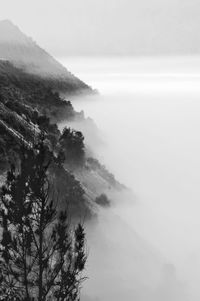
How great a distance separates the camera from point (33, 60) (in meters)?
118

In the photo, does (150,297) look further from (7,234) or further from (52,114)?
(52,114)

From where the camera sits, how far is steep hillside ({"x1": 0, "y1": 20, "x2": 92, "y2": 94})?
363 ft

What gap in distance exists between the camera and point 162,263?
2025 inches

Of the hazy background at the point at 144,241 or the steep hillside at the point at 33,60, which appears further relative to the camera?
the steep hillside at the point at 33,60

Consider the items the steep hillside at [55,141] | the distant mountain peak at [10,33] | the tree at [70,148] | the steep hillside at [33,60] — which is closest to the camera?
the steep hillside at [55,141]

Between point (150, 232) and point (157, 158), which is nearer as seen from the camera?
point (150, 232)

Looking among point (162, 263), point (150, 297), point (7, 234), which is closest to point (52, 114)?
point (162, 263)

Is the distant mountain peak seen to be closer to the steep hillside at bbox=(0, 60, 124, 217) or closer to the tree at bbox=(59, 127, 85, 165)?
the steep hillside at bbox=(0, 60, 124, 217)

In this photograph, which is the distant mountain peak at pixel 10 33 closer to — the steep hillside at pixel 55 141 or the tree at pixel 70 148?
the steep hillside at pixel 55 141

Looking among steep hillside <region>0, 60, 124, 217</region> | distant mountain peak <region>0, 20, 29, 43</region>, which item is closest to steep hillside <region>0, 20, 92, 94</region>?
distant mountain peak <region>0, 20, 29, 43</region>

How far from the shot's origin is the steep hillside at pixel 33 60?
363 feet

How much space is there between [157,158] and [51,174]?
11998 centimetres

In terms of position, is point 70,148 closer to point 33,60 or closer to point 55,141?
point 55,141

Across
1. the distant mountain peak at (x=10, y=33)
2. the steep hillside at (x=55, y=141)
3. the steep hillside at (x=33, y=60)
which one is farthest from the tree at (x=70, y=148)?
the distant mountain peak at (x=10, y=33)
